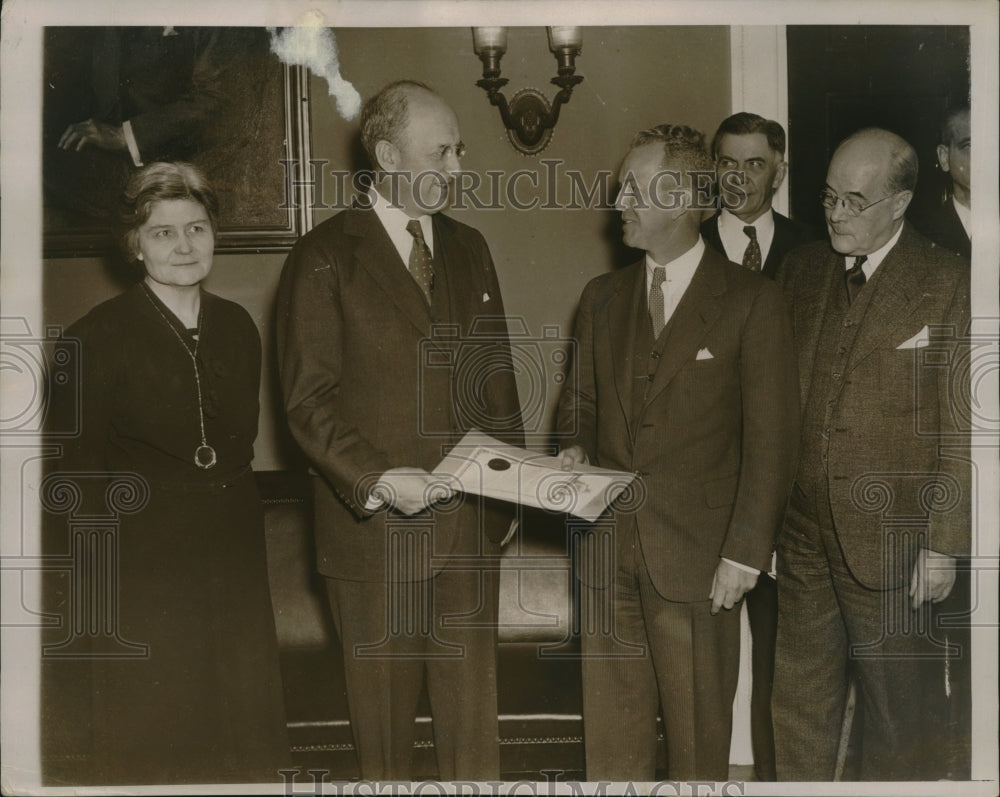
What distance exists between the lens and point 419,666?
236 centimetres

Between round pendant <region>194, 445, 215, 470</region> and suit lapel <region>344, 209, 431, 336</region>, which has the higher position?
suit lapel <region>344, 209, 431, 336</region>

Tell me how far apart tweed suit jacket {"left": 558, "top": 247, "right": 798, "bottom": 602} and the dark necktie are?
206 mm

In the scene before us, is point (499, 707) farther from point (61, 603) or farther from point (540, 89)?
point (540, 89)

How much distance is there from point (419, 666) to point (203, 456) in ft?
2.50

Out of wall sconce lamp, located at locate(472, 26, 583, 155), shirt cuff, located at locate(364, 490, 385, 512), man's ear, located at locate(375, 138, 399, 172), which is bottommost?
shirt cuff, located at locate(364, 490, 385, 512)

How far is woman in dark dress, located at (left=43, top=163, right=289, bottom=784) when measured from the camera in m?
2.39

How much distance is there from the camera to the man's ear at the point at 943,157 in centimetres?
244

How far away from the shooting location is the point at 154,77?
243cm

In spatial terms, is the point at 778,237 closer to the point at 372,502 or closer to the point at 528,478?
the point at 528,478

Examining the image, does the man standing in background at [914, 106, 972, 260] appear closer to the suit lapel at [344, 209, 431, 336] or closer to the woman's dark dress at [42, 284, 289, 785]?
the suit lapel at [344, 209, 431, 336]

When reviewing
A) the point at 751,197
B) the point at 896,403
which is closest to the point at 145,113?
the point at 751,197

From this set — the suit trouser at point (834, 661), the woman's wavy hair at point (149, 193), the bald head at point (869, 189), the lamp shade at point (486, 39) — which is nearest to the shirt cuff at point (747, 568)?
the suit trouser at point (834, 661)

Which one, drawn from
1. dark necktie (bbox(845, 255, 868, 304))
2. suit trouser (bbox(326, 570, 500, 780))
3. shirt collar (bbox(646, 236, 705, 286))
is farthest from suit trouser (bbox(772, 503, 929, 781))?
suit trouser (bbox(326, 570, 500, 780))

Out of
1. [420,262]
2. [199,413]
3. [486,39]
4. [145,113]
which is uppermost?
[486,39]
